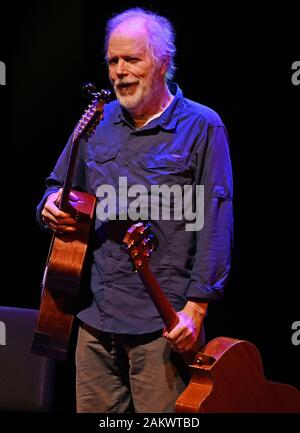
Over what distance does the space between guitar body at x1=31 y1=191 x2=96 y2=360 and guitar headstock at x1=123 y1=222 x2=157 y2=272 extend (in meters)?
0.29

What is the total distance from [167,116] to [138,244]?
1.80 ft

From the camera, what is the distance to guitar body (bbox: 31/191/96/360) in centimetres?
271

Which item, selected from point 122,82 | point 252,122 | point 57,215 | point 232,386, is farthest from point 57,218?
point 252,122

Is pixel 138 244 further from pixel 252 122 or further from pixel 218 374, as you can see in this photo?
pixel 252 122

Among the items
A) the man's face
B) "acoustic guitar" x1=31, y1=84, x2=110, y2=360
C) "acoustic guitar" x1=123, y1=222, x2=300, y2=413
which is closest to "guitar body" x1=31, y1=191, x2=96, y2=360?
"acoustic guitar" x1=31, y1=84, x2=110, y2=360

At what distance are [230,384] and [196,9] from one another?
1.73 metres

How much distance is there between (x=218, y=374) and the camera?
2.57 meters

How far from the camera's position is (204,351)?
2637 mm

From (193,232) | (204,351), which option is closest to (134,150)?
(193,232)

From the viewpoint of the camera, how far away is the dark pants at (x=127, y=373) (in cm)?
261
